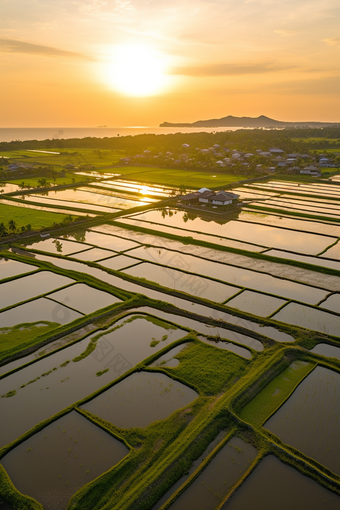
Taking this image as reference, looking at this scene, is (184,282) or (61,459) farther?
(184,282)

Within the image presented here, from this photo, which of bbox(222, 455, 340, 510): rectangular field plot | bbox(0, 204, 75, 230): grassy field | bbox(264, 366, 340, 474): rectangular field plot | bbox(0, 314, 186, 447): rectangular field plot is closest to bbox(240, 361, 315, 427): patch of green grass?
bbox(264, 366, 340, 474): rectangular field plot

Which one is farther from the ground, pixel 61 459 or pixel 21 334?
pixel 21 334

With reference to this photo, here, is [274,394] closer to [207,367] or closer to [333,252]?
[207,367]

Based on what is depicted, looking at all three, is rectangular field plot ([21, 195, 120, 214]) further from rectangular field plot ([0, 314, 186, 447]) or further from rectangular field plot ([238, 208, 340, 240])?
rectangular field plot ([0, 314, 186, 447])

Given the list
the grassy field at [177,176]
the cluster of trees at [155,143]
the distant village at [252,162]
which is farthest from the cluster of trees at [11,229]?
the cluster of trees at [155,143]

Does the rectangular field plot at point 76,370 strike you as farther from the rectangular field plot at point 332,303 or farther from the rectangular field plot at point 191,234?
the rectangular field plot at point 191,234

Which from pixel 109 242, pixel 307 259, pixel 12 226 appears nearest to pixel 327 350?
pixel 307 259

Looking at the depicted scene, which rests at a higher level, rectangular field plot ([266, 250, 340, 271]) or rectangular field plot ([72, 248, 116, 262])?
rectangular field plot ([72, 248, 116, 262])

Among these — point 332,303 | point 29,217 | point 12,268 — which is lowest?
point 332,303

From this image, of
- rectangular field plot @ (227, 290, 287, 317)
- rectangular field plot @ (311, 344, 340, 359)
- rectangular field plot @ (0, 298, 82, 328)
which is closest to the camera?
rectangular field plot @ (311, 344, 340, 359)
